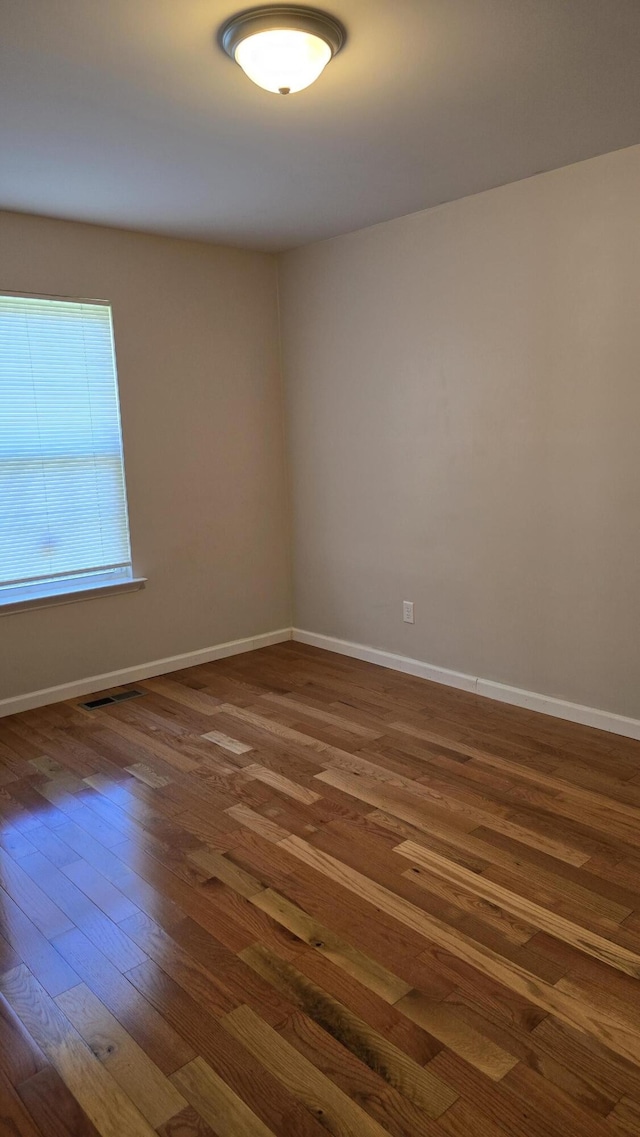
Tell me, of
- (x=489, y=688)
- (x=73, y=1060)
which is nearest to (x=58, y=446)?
(x=489, y=688)

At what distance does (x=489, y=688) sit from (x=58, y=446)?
2529 millimetres

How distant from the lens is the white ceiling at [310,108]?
200 centimetres

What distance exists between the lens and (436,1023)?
1744mm

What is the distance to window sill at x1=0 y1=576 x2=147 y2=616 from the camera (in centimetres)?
374

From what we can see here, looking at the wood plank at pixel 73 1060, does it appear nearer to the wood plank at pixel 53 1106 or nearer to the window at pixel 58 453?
the wood plank at pixel 53 1106

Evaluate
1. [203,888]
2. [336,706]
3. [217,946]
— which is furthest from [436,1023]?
[336,706]

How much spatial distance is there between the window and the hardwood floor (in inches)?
35.6

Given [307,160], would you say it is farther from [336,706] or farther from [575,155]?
[336,706]

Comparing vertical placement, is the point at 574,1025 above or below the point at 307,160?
below

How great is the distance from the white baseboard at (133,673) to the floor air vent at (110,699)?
0.12 meters

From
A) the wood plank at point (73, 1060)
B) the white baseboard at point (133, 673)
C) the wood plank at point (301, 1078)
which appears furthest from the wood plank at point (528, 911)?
the white baseboard at point (133, 673)

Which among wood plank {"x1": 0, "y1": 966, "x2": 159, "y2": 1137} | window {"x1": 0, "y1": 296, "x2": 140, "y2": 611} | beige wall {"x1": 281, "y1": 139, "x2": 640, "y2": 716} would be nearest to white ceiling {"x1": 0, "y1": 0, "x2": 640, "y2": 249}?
beige wall {"x1": 281, "y1": 139, "x2": 640, "y2": 716}

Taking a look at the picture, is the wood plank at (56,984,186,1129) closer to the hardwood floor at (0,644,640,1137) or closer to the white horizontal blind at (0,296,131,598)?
the hardwood floor at (0,644,640,1137)

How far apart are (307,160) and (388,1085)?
10.0 feet
